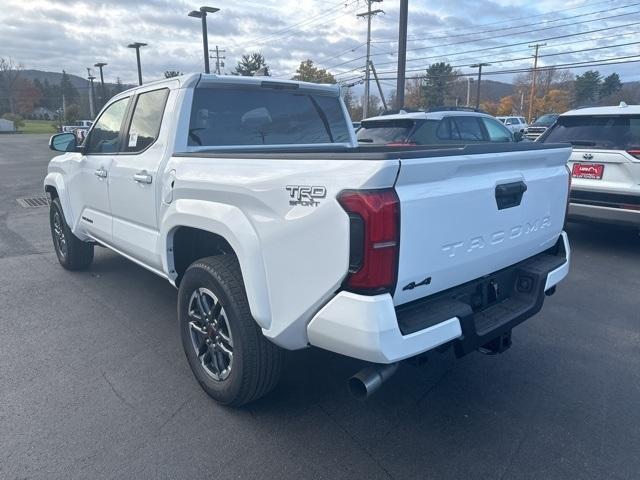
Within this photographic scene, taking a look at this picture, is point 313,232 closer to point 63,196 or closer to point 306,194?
point 306,194

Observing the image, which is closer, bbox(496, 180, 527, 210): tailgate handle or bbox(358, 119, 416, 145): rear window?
bbox(496, 180, 527, 210): tailgate handle

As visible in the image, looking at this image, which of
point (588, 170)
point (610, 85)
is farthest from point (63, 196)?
point (610, 85)

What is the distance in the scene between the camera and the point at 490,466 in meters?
2.57

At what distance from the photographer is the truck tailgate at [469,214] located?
2.20m

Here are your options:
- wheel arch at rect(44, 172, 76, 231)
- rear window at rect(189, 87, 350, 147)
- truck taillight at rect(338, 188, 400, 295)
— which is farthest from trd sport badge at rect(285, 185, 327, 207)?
wheel arch at rect(44, 172, 76, 231)

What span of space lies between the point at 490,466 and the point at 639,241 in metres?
6.19

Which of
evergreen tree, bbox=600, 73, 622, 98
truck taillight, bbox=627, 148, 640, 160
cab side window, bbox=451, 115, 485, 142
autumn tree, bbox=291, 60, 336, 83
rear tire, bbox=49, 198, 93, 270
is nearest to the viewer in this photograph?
rear tire, bbox=49, 198, 93, 270

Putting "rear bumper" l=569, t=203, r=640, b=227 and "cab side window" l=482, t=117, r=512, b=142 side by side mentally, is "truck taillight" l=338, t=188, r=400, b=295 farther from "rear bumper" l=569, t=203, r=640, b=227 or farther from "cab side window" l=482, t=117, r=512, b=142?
"cab side window" l=482, t=117, r=512, b=142

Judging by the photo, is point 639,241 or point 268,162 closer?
point 268,162

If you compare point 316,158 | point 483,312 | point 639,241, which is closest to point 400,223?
point 316,158

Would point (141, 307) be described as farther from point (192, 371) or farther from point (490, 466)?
point (490, 466)

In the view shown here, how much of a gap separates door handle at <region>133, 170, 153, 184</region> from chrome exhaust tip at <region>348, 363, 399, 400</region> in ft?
7.16

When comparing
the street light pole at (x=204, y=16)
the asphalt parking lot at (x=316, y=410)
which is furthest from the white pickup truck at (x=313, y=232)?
the street light pole at (x=204, y=16)

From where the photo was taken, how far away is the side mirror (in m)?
5.10
